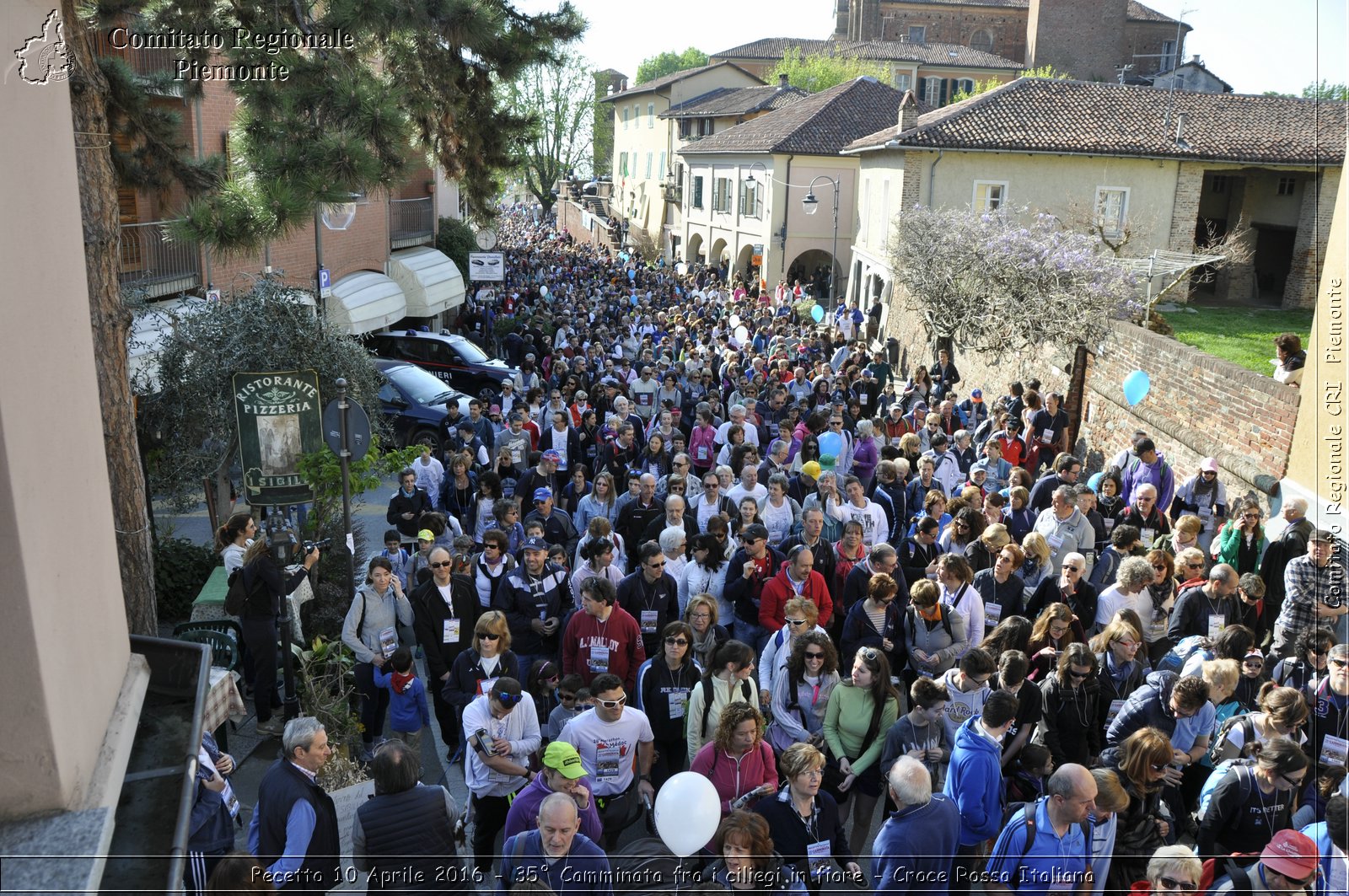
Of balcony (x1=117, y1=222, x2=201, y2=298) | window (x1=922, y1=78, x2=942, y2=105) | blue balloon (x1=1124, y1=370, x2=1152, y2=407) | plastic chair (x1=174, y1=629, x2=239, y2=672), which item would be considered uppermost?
window (x1=922, y1=78, x2=942, y2=105)

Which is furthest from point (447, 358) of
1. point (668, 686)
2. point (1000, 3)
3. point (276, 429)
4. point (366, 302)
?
point (1000, 3)

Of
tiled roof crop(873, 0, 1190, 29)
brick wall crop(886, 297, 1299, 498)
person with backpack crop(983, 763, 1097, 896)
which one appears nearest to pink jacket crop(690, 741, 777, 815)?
person with backpack crop(983, 763, 1097, 896)

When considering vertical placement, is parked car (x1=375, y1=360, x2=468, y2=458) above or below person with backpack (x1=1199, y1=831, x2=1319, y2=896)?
below

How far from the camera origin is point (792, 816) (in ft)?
15.8

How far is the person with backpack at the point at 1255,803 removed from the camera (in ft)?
16.5

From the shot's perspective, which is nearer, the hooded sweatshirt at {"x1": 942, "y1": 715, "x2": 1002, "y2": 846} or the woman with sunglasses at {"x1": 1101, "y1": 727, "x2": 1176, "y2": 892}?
the woman with sunglasses at {"x1": 1101, "y1": 727, "x2": 1176, "y2": 892}

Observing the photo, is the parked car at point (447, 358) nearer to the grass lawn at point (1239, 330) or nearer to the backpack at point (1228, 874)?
the grass lawn at point (1239, 330)

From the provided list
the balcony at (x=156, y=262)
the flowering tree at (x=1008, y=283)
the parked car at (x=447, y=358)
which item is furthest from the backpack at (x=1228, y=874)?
the balcony at (x=156, y=262)

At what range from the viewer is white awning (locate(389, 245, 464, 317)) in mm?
25484

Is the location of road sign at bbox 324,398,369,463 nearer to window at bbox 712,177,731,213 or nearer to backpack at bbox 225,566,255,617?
backpack at bbox 225,566,255,617

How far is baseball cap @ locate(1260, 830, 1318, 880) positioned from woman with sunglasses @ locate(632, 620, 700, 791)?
10.0ft

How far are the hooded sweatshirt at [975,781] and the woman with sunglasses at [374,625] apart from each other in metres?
3.92

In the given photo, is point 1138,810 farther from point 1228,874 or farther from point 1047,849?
point 1047,849

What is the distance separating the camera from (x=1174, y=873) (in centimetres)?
418
